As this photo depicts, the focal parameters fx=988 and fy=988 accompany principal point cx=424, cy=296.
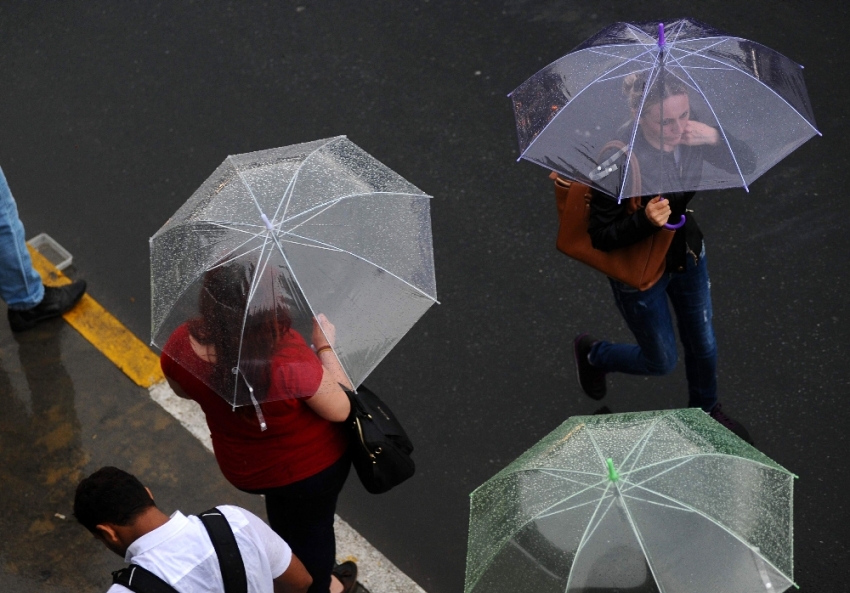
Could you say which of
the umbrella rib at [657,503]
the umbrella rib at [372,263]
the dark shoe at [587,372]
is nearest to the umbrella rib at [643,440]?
the umbrella rib at [657,503]

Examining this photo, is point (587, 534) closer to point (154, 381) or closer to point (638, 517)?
point (638, 517)

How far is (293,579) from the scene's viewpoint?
3.35m

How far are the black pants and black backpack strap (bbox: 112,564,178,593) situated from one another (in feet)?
2.51

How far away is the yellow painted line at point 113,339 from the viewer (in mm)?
5344

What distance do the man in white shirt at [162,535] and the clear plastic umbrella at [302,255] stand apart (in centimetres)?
40

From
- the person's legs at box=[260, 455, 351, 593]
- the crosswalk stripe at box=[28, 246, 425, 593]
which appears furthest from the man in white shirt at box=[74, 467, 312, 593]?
the crosswalk stripe at box=[28, 246, 425, 593]

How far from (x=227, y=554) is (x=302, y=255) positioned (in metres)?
0.96

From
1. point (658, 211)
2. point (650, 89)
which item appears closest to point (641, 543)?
point (658, 211)

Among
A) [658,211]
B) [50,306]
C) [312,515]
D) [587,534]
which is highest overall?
[658,211]

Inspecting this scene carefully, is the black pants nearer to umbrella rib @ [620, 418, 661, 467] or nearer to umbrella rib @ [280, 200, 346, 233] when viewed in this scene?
umbrella rib @ [280, 200, 346, 233]

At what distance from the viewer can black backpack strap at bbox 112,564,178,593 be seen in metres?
2.79

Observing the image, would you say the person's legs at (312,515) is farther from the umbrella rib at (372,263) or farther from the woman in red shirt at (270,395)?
the umbrella rib at (372,263)

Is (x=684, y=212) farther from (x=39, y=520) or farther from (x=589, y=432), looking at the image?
(x=39, y=520)

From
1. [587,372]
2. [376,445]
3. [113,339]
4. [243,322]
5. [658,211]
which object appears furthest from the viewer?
[113,339]
